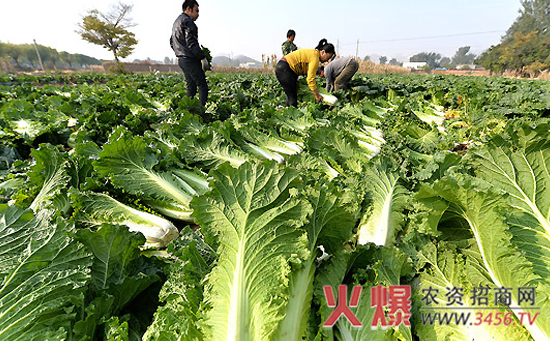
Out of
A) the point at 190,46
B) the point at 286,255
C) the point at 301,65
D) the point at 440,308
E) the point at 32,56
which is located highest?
the point at 32,56

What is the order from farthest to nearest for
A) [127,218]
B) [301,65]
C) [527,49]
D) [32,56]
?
[32,56] → [527,49] → [301,65] → [127,218]

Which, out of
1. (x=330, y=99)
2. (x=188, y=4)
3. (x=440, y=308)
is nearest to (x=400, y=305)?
(x=440, y=308)

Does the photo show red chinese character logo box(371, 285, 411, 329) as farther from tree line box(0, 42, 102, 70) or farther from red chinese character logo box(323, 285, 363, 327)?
tree line box(0, 42, 102, 70)

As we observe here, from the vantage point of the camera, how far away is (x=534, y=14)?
78.6 meters

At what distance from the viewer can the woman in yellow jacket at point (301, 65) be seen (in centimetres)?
743

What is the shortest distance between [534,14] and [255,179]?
117 meters

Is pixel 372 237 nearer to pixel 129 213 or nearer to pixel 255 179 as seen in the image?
pixel 255 179

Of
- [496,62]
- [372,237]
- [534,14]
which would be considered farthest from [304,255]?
[534,14]

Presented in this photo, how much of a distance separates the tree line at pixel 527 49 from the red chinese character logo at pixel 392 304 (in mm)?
65105

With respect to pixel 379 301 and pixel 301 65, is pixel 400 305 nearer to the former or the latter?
pixel 379 301

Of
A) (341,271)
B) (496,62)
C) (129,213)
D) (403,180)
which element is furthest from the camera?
(496,62)

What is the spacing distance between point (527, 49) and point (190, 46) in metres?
74.4

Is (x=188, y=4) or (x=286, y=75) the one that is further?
(x=286, y=75)

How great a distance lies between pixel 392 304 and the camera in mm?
1847
